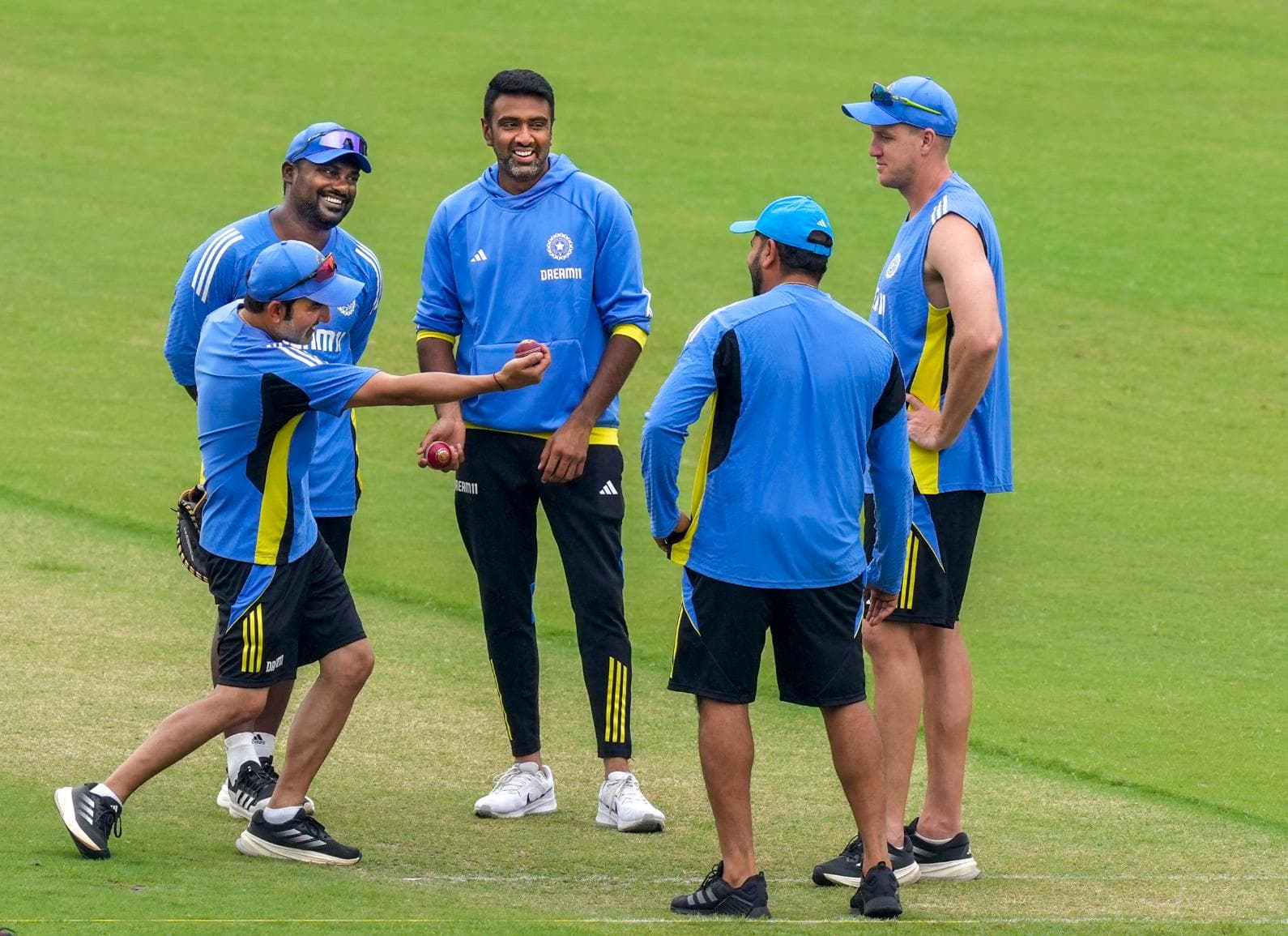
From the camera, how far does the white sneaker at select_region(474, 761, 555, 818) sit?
671cm

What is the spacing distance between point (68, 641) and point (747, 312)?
4484mm

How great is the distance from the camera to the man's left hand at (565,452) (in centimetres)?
674

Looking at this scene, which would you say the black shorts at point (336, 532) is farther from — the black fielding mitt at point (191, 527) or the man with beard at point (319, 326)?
the black fielding mitt at point (191, 527)

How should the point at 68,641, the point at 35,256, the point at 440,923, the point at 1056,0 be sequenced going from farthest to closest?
the point at 1056,0 → the point at 35,256 → the point at 68,641 → the point at 440,923

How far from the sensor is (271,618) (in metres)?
6.02

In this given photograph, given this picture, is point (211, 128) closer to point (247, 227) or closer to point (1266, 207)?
point (1266, 207)

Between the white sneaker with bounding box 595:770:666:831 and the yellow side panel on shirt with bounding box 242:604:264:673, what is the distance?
1.38 metres

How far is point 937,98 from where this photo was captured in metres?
6.25

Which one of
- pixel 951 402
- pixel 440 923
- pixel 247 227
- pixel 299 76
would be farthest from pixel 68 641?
pixel 299 76

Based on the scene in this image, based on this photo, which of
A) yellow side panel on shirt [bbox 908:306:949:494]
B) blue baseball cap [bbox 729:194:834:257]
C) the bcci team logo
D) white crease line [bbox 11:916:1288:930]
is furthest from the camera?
the bcci team logo

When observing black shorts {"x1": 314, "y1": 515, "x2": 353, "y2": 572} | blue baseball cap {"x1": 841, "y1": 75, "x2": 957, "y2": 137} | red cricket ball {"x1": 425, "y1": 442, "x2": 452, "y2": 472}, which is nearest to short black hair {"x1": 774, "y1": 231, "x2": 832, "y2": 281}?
blue baseball cap {"x1": 841, "y1": 75, "x2": 957, "y2": 137}

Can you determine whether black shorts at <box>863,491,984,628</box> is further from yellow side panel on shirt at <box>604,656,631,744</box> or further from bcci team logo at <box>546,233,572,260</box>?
bcci team logo at <box>546,233,572,260</box>

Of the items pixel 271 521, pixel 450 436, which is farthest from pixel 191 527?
pixel 450 436

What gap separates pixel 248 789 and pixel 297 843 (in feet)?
2.01
